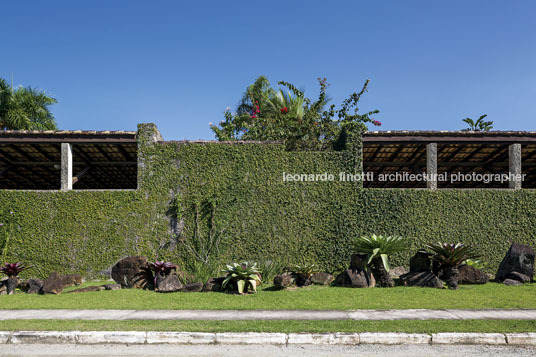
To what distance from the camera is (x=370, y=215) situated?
1166cm

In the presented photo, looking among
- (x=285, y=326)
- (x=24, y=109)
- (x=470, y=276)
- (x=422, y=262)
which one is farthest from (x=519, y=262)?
(x=24, y=109)

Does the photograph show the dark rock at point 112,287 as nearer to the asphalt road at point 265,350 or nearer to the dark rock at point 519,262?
the asphalt road at point 265,350

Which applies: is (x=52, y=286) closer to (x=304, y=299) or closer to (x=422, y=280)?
(x=304, y=299)

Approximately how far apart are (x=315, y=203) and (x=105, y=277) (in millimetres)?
7081

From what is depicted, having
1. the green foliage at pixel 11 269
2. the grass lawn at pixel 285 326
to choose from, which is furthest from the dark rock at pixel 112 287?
the grass lawn at pixel 285 326

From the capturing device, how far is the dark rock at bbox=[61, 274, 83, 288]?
10.4m

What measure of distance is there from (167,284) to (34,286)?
3.98m

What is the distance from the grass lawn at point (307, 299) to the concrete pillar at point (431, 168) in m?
3.59

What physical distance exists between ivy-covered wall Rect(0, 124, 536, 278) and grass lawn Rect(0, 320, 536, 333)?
526cm

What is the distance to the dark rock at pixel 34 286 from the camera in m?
10.1

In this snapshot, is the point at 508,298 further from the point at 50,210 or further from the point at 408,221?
the point at 50,210

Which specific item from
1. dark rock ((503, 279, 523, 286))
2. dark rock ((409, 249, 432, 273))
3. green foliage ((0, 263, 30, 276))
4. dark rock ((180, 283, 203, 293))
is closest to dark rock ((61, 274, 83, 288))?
green foliage ((0, 263, 30, 276))

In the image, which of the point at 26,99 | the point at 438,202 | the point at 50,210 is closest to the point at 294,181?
the point at 438,202

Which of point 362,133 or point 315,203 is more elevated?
point 362,133
